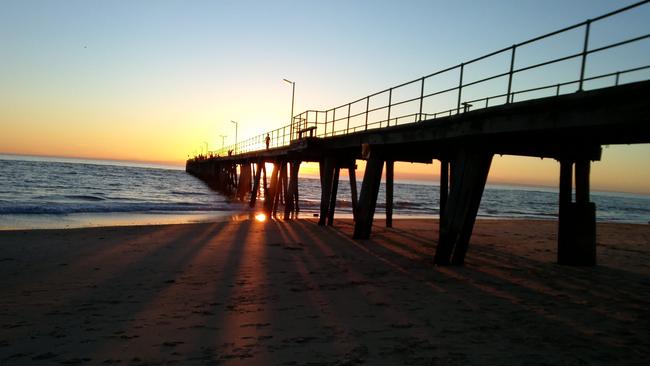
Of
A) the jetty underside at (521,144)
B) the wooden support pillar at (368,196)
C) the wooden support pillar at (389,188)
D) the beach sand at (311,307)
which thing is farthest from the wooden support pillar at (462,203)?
the wooden support pillar at (389,188)

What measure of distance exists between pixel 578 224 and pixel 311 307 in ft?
21.7

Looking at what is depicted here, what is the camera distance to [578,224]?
30.9ft

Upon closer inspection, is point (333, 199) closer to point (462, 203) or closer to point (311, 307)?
point (462, 203)

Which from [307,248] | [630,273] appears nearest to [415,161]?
[307,248]

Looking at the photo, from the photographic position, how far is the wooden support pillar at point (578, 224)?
9.40m

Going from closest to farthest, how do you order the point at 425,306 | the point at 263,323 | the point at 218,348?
the point at 218,348
the point at 263,323
the point at 425,306

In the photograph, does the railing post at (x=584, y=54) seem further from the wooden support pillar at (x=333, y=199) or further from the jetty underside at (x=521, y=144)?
the wooden support pillar at (x=333, y=199)

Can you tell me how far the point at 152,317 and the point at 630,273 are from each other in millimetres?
8903

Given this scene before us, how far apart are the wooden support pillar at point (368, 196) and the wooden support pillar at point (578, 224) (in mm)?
4823

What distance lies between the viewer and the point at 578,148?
30.9 ft

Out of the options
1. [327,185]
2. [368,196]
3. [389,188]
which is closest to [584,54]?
[368,196]

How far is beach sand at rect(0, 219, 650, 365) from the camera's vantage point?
437 cm

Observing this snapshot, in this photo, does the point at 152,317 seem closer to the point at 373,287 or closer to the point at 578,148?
the point at 373,287

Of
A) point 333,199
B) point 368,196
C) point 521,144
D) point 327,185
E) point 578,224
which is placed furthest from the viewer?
point 333,199
